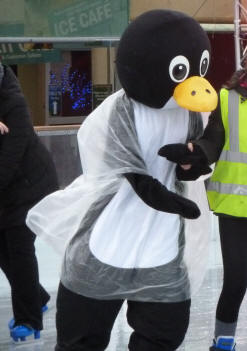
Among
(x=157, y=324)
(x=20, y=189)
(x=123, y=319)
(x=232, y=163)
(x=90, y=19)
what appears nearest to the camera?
(x=157, y=324)

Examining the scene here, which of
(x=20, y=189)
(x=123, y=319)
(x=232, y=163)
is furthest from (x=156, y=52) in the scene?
(x=123, y=319)

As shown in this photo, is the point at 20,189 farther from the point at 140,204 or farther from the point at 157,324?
the point at 157,324

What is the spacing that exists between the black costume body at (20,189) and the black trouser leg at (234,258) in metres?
0.96

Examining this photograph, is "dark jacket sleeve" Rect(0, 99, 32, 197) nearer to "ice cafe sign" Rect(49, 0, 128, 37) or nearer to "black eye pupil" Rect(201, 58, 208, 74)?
"black eye pupil" Rect(201, 58, 208, 74)

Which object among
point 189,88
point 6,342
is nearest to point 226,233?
point 189,88

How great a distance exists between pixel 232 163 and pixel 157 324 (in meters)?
0.96

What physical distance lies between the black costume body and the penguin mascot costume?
2.76 feet

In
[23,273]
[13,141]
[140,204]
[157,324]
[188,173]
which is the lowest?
[23,273]

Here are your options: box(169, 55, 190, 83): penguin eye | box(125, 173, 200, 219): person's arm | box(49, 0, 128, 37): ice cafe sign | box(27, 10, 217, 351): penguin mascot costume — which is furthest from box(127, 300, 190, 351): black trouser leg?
box(49, 0, 128, 37): ice cafe sign

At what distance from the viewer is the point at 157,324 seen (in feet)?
9.55

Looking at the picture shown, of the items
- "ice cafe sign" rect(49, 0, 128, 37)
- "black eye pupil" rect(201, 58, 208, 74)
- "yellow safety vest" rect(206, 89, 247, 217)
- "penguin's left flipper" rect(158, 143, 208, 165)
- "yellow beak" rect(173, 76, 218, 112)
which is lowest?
"ice cafe sign" rect(49, 0, 128, 37)

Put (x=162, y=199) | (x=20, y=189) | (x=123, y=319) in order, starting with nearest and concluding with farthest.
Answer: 1. (x=162, y=199)
2. (x=20, y=189)
3. (x=123, y=319)

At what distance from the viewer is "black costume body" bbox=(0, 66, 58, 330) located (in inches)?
148

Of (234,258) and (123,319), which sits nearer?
(234,258)
